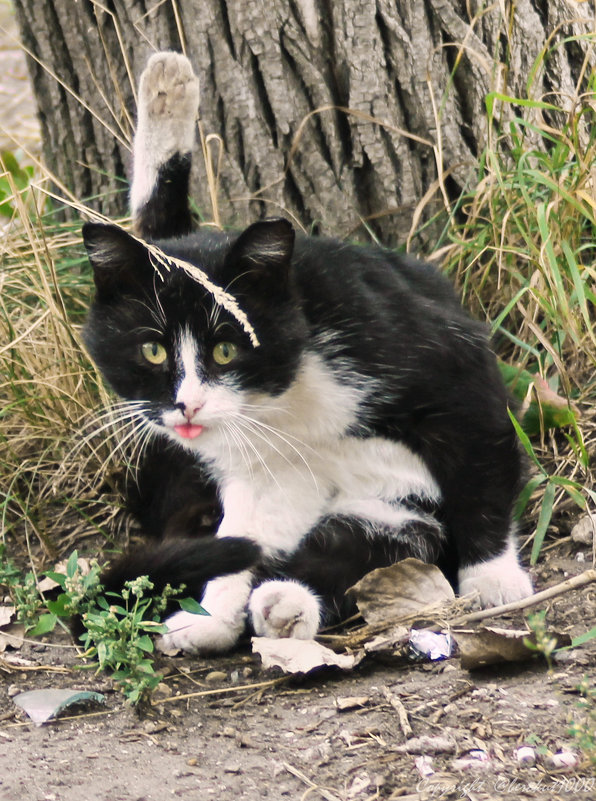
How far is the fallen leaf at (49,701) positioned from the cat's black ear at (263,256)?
895mm

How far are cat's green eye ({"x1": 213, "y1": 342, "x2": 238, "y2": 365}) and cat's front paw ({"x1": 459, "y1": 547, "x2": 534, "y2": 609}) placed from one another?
2.41 feet

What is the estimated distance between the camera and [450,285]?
2521 millimetres

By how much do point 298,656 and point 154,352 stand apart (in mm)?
735

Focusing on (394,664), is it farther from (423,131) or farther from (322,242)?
(423,131)

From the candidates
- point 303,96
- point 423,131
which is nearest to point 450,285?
point 423,131

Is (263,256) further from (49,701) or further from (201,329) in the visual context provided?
(49,701)

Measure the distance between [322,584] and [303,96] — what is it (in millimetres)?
1434

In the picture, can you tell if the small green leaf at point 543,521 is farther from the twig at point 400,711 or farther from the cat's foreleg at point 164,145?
the cat's foreleg at point 164,145

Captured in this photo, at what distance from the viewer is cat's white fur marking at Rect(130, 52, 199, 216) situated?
8.20 feet

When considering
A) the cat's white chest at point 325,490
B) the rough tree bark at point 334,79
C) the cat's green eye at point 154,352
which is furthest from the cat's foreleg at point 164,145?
the cat's white chest at point 325,490

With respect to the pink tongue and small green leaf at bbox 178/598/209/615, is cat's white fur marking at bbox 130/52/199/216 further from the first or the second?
small green leaf at bbox 178/598/209/615

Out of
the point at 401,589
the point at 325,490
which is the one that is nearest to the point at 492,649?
the point at 401,589

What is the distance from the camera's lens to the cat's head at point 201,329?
2.09 meters

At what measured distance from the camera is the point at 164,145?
→ 8.34ft
